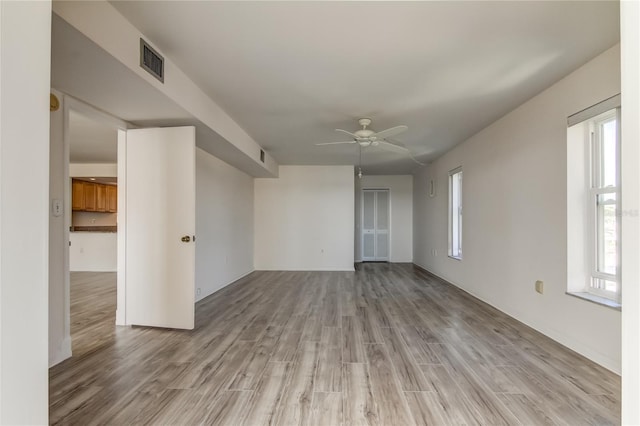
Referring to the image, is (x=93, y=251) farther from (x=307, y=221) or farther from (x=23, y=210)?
(x=23, y=210)

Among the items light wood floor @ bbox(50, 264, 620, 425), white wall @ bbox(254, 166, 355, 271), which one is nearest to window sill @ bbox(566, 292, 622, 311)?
light wood floor @ bbox(50, 264, 620, 425)

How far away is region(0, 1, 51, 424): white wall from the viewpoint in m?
0.73

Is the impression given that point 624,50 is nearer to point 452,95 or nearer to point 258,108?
point 452,95

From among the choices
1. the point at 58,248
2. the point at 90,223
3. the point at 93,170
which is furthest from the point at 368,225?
the point at 90,223

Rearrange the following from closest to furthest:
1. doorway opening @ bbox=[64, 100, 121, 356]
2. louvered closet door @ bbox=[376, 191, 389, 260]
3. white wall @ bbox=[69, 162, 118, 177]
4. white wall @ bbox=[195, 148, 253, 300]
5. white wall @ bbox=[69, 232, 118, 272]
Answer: doorway opening @ bbox=[64, 100, 121, 356]
white wall @ bbox=[195, 148, 253, 300]
white wall @ bbox=[69, 232, 118, 272]
white wall @ bbox=[69, 162, 118, 177]
louvered closet door @ bbox=[376, 191, 389, 260]

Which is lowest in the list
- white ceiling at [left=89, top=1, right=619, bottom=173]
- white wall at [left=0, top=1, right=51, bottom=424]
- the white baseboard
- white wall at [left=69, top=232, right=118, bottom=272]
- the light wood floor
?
the light wood floor

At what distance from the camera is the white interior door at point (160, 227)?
10.0 feet

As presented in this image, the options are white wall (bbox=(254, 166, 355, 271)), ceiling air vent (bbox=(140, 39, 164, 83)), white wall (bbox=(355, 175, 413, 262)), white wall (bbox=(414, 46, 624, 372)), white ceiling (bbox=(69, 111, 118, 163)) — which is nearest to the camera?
ceiling air vent (bbox=(140, 39, 164, 83))

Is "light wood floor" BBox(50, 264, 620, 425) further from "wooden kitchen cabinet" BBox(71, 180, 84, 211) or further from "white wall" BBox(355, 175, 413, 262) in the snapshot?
"wooden kitchen cabinet" BBox(71, 180, 84, 211)

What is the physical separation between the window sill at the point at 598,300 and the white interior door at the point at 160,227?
3.57m

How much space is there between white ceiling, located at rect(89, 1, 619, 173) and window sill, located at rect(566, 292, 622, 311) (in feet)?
6.37

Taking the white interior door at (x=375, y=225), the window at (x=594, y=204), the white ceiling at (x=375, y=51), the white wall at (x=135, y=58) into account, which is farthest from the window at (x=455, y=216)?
the white wall at (x=135, y=58)

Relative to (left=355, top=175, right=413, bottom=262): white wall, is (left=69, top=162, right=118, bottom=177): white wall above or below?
above

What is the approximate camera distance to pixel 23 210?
2.57 feet
